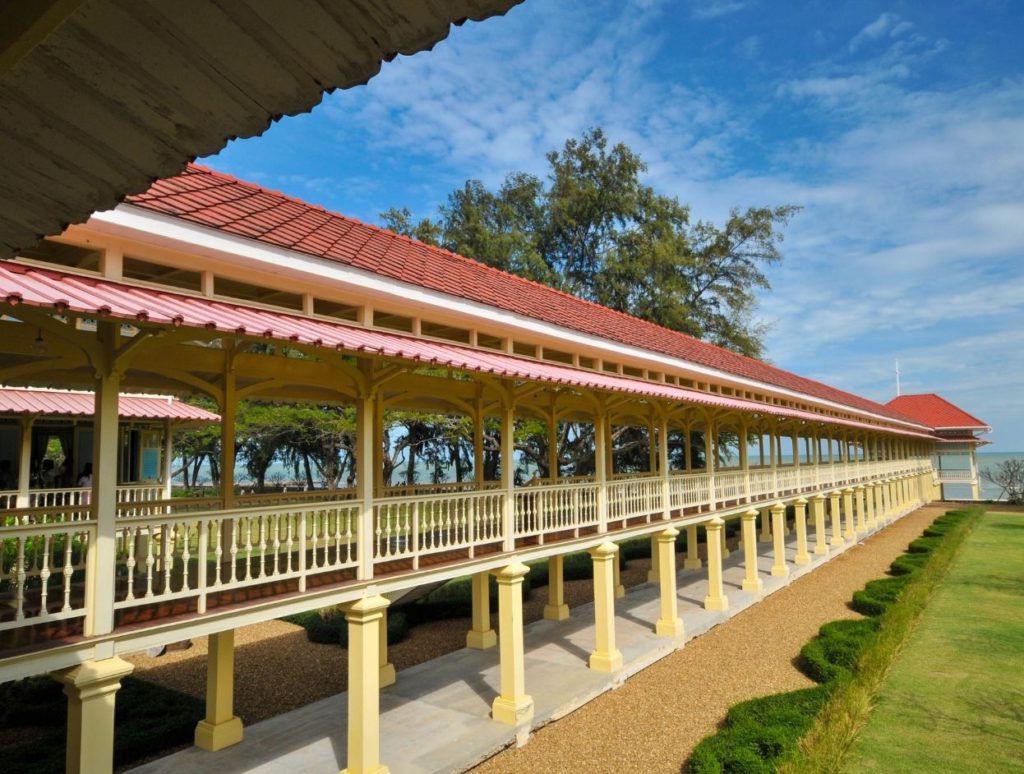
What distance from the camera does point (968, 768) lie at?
320 inches

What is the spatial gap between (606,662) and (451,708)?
9.78 feet

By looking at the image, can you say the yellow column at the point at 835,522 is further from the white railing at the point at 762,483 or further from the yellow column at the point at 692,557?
the white railing at the point at 762,483

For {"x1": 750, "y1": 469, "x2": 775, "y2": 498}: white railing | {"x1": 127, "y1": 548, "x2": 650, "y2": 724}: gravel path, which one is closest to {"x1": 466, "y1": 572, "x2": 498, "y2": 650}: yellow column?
{"x1": 127, "y1": 548, "x2": 650, "y2": 724}: gravel path

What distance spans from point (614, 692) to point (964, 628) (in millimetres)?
9282

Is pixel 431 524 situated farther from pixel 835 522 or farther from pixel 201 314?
pixel 835 522

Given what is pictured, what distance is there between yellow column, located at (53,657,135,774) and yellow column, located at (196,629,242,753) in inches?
149

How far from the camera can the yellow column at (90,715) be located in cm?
485

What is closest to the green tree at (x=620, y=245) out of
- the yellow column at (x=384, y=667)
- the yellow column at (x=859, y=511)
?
the yellow column at (x=859, y=511)

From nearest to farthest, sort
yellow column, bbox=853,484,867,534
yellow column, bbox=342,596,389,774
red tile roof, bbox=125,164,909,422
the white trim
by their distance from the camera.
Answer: the white trim → yellow column, bbox=342,596,389,774 → red tile roof, bbox=125,164,909,422 → yellow column, bbox=853,484,867,534

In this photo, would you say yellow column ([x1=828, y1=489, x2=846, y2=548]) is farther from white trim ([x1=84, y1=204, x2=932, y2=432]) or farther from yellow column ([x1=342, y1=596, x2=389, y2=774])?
yellow column ([x1=342, y1=596, x2=389, y2=774])

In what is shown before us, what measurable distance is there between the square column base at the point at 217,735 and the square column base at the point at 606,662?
5.92 metres

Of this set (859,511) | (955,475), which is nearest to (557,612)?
(859,511)

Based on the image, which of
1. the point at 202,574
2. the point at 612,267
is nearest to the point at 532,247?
the point at 612,267

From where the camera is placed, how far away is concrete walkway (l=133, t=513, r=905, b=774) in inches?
332
